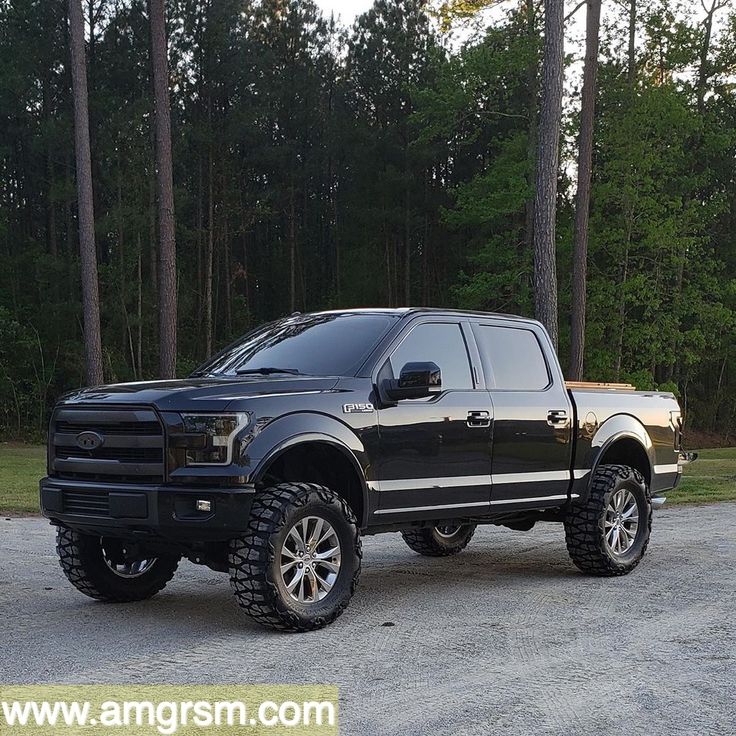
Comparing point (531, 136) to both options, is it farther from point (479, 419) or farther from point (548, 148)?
point (479, 419)

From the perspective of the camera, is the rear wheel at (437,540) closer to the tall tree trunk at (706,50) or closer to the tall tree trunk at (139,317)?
the tall tree trunk at (139,317)

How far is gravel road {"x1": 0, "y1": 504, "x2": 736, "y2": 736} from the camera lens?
5.15m

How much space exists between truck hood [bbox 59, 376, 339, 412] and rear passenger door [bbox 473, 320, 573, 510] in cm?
175

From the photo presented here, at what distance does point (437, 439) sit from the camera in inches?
313

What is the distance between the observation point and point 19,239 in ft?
153

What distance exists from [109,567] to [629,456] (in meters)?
5.06

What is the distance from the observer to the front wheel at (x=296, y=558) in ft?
22.2

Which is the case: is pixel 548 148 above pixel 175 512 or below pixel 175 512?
above

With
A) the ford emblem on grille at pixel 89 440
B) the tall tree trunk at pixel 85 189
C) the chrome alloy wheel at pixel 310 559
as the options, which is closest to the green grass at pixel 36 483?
the tall tree trunk at pixel 85 189

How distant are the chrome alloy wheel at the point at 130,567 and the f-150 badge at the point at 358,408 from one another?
205cm

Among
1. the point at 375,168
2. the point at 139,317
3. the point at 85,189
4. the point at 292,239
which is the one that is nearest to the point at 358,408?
the point at 85,189

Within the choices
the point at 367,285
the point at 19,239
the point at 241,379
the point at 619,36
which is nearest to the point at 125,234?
the point at 19,239

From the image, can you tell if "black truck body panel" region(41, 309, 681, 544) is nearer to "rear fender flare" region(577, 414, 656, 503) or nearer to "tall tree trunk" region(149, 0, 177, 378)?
"rear fender flare" region(577, 414, 656, 503)

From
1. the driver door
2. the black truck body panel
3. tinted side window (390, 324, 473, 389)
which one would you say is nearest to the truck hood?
the black truck body panel
